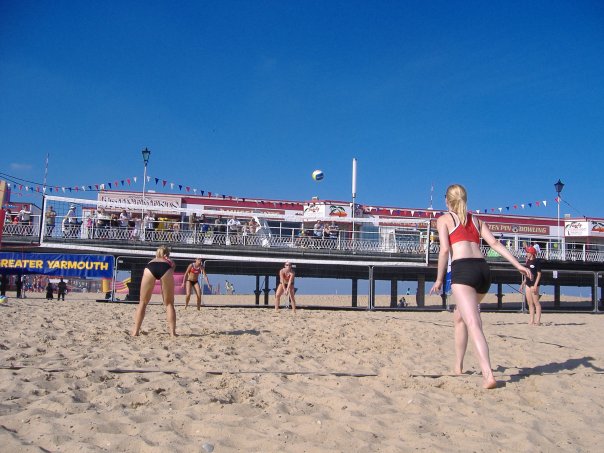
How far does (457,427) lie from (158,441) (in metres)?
1.63

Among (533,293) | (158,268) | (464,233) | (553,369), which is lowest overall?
(553,369)

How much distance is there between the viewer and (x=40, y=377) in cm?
348

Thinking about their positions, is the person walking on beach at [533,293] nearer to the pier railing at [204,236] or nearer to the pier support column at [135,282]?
the pier railing at [204,236]

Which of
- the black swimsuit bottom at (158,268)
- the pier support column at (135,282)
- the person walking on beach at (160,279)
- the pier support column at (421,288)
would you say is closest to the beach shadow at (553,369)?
the person walking on beach at (160,279)

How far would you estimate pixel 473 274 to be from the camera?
3.87 m

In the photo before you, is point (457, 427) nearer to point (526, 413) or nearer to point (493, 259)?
point (526, 413)

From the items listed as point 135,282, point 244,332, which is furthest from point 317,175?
point 244,332

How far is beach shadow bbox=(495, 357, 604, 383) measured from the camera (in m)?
4.38

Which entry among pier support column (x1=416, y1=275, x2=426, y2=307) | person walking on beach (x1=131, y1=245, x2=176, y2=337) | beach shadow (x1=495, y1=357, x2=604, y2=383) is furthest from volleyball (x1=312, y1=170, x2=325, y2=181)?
beach shadow (x1=495, y1=357, x2=604, y2=383)

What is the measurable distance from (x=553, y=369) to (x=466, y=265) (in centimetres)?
175

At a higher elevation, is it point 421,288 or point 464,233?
point 464,233

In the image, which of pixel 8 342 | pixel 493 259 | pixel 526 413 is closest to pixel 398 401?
pixel 526 413

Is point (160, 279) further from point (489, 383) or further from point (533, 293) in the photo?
point (533, 293)

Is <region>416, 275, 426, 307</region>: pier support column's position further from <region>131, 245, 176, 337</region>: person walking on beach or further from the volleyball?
<region>131, 245, 176, 337</region>: person walking on beach
